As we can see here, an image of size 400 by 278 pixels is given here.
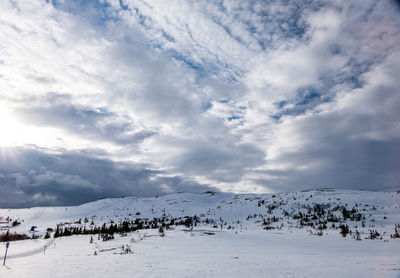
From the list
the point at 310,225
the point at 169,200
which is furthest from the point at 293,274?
the point at 169,200

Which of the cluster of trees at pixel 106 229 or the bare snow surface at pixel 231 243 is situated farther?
the cluster of trees at pixel 106 229

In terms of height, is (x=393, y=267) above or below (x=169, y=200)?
below

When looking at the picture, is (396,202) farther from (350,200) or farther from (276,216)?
(276,216)

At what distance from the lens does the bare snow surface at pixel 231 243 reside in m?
4.86

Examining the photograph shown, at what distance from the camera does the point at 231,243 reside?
9.77 metres

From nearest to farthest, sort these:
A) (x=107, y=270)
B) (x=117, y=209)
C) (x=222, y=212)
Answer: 1. (x=107, y=270)
2. (x=222, y=212)
3. (x=117, y=209)

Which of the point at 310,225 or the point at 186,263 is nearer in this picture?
the point at 186,263

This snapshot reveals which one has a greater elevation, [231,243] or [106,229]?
[106,229]

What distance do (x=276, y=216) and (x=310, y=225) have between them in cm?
461

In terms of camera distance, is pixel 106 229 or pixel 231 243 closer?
pixel 231 243

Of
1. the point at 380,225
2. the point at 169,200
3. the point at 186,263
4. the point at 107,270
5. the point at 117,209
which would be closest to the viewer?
the point at 107,270

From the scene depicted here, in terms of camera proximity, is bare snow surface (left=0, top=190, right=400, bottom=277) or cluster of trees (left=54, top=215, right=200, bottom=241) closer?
bare snow surface (left=0, top=190, right=400, bottom=277)

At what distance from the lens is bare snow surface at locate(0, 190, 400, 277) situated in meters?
4.86

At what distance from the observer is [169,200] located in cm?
4019
